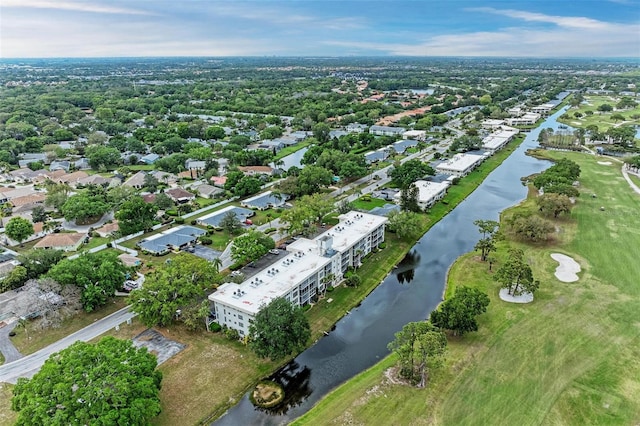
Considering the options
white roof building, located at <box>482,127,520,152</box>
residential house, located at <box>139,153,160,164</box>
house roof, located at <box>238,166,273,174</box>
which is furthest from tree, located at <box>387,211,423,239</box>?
residential house, located at <box>139,153,160,164</box>

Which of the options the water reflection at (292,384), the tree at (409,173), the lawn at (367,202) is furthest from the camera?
the tree at (409,173)

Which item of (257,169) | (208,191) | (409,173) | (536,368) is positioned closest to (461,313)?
(536,368)

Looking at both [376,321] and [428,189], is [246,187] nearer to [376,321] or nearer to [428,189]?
[428,189]

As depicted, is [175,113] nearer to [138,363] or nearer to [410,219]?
[410,219]

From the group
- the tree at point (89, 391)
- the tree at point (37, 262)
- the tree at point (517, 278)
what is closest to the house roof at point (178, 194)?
the tree at point (37, 262)

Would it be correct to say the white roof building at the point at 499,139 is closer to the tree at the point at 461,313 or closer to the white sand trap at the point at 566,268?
the white sand trap at the point at 566,268

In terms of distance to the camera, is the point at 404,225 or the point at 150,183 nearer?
the point at 404,225
